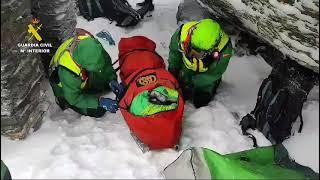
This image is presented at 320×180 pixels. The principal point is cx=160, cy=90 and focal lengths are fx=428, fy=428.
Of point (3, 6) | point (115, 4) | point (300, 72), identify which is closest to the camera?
point (3, 6)

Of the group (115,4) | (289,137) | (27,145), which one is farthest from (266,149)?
(115,4)

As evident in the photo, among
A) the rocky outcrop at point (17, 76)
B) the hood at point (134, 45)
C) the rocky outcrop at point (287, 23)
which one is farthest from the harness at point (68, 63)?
the rocky outcrop at point (287, 23)

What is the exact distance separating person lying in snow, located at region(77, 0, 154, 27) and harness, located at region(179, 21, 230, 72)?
1.80 metres

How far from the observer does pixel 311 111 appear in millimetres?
4250

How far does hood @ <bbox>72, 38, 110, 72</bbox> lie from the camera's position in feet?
12.5

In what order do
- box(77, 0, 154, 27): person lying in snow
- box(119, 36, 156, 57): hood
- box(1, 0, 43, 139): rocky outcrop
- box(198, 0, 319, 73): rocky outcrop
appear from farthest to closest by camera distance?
box(77, 0, 154, 27): person lying in snow → box(119, 36, 156, 57): hood → box(198, 0, 319, 73): rocky outcrop → box(1, 0, 43, 139): rocky outcrop

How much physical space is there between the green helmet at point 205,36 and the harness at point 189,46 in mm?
75

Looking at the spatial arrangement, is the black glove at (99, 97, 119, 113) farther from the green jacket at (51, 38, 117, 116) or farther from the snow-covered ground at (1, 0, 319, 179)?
the snow-covered ground at (1, 0, 319, 179)

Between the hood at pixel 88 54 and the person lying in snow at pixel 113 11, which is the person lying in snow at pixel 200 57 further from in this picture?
the person lying in snow at pixel 113 11

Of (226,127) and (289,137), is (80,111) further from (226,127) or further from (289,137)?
(289,137)

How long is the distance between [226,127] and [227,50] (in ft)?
→ 2.49

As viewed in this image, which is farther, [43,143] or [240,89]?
[240,89]

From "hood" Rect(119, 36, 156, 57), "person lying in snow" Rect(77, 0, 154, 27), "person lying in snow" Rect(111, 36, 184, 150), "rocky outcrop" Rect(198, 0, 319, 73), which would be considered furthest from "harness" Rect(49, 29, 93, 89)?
"person lying in snow" Rect(77, 0, 154, 27)

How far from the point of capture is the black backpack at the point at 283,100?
4.01 m
